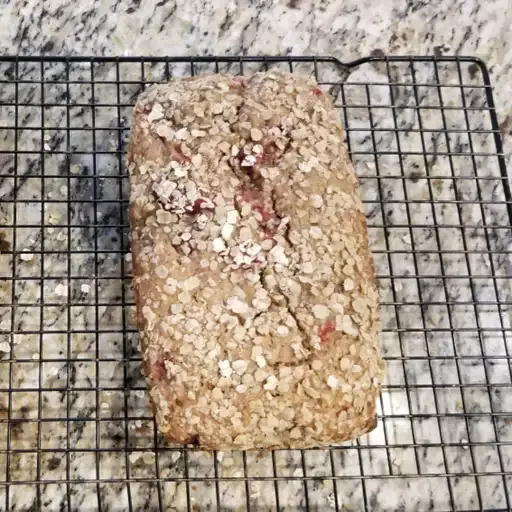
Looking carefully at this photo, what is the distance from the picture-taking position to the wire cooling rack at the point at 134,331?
143 centimetres

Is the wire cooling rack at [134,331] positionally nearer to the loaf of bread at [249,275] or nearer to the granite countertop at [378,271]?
the granite countertop at [378,271]

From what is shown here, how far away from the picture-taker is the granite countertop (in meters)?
1.44

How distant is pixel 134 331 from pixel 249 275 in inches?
Answer: 13.4

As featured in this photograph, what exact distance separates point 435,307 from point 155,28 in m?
0.91

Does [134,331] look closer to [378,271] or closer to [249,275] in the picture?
[249,275]

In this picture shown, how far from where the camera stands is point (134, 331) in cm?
145

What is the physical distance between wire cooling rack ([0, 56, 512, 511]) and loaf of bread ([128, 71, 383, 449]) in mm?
172

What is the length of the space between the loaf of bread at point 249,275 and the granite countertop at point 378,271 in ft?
0.58

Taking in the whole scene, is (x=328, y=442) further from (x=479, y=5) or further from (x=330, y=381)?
(x=479, y=5)

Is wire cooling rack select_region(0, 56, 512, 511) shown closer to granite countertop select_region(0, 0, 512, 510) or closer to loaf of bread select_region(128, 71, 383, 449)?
granite countertop select_region(0, 0, 512, 510)

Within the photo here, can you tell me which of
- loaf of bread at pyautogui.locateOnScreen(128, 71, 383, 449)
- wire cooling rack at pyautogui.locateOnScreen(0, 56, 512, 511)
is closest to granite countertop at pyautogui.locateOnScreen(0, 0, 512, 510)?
wire cooling rack at pyautogui.locateOnScreen(0, 56, 512, 511)

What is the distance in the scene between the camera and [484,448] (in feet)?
4.95

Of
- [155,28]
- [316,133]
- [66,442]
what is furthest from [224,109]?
[66,442]

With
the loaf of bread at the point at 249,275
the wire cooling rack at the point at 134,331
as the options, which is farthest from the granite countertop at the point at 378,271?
the loaf of bread at the point at 249,275
